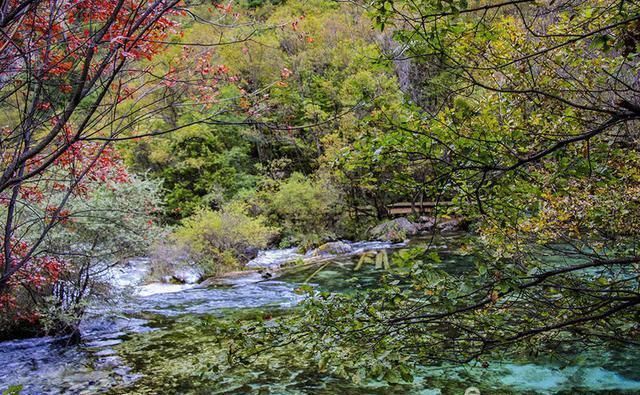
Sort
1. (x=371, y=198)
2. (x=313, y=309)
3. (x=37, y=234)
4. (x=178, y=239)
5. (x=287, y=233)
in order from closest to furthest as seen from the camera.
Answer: (x=313, y=309) → (x=37, y=234) → (x=178, y=239) → (x=287, y=233) → (x=371, y=198)

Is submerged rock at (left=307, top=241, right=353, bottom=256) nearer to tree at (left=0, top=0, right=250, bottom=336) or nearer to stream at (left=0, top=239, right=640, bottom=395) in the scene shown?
stream at (left=0, top=239, right=640, bottom=395)

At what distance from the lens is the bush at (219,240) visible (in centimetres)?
1542

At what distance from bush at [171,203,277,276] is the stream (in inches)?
170

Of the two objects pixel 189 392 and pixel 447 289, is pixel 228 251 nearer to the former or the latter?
pixel 189 392

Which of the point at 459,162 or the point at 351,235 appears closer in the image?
the point at 459,162

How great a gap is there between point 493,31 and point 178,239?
13933 millimetres

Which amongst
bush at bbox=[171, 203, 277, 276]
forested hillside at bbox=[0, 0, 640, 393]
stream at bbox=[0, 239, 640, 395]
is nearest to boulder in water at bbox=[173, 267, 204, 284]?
forested hillside at bbox=[0, 0, 640, 393]

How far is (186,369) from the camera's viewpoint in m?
6.54

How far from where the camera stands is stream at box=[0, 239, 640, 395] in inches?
214

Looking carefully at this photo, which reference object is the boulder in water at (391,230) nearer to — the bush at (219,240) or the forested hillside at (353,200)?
the forested hillside at (353,200)

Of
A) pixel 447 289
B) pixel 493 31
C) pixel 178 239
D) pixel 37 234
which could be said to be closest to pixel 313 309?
pixel 447 289

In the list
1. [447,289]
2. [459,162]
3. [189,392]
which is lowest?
[189,392]

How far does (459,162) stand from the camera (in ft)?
8.39

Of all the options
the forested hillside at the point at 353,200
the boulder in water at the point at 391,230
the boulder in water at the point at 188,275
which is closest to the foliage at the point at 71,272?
the forested hillside at the point at 353,200
